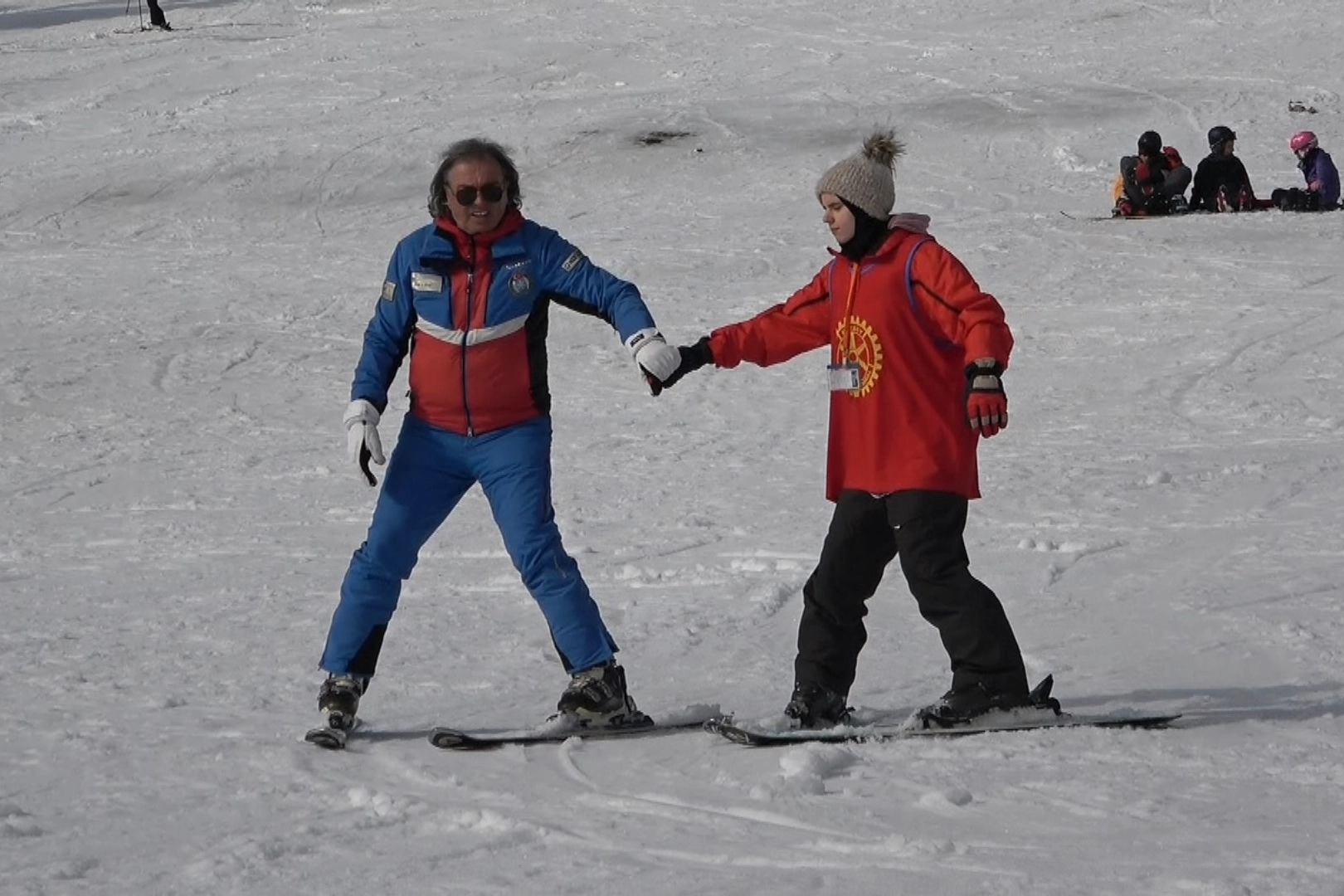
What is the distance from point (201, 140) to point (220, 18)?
A: 42.7ft

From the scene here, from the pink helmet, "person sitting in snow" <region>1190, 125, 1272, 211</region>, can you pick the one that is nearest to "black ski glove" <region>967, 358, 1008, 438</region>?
"person sitting in snow" <region>1190, 125, 1272, 211</region>

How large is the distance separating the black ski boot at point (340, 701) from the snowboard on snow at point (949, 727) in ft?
3.45

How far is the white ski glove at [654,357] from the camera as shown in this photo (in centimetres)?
448

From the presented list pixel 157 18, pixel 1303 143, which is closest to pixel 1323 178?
pixel 1303 143

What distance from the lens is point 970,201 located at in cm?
1648

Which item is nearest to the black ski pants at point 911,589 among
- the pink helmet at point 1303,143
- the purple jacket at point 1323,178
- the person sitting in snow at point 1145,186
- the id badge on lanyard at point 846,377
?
the id badge on lanyard at point 846,377

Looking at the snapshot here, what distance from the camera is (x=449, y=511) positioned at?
15.5 feet

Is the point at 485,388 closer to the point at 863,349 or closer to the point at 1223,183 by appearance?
the point at 863,349

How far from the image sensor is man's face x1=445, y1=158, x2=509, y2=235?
181 inches

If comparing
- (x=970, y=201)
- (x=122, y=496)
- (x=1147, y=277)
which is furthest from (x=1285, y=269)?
(x=122, y=496)

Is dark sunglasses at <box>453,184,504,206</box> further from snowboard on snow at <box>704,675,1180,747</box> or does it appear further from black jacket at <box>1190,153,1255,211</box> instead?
black jacket at <box>1190,153,1255,211</box>

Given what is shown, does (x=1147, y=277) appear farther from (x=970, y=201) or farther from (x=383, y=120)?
(x=383, y=120)

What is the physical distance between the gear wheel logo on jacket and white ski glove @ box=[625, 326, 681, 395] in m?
0.45

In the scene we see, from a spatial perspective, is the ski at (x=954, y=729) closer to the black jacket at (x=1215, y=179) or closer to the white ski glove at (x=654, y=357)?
the white ski glove at (x=654, y=357)
